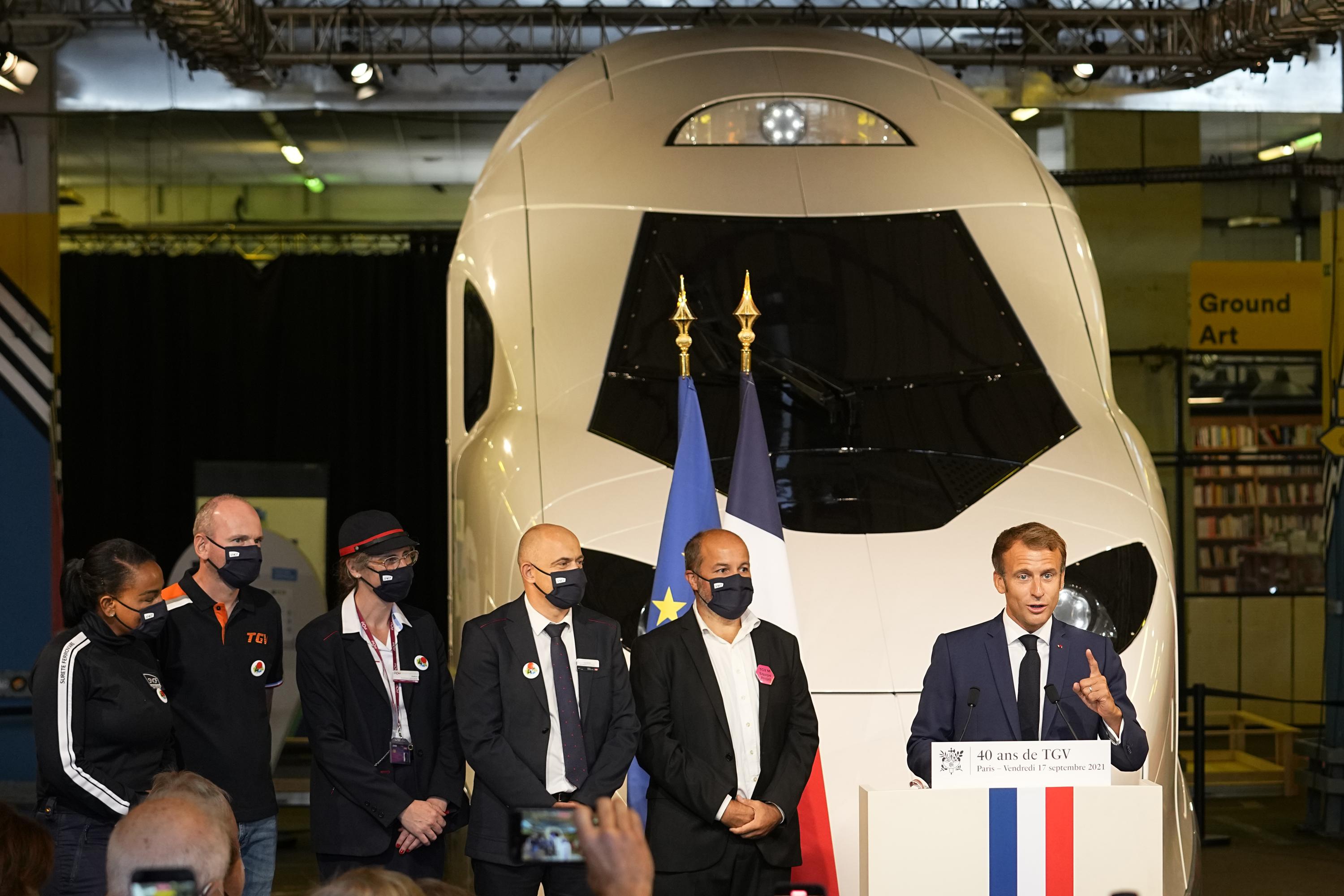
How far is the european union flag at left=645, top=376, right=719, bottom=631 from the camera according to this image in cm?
512

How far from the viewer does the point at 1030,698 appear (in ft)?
15.1

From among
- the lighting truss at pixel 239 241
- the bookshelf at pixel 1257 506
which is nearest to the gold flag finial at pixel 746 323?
the lighting truss at pixel 239 241

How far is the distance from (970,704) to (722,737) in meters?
0.74

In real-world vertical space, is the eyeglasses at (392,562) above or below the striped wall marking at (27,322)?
below

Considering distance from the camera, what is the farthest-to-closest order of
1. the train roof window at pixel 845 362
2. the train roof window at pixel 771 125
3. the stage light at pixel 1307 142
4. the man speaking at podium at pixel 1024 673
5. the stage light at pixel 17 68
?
the stage light at pixel 1307 142 → the stage light at pixel 17 68 → the train roof window at pixel 771 125 → the train roof window at pixel 845 362 → the man speaking at podium at pixel 1024 673

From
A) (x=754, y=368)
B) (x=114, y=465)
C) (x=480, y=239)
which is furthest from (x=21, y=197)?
(x=754, y=368)

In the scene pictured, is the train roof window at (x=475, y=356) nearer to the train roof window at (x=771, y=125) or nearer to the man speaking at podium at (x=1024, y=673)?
the train roof window at (x=771, y=125)

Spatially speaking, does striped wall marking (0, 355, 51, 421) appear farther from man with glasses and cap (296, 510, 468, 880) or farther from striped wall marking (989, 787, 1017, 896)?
striped wall marking (989, 787, 1017, 896)

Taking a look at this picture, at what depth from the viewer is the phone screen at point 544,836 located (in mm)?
2949

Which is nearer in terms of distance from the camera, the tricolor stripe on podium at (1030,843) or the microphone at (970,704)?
the tricolor stripe on podium at (1030,843)

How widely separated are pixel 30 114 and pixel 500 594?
7939 mm

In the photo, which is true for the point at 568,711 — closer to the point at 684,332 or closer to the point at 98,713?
the point at 98,713

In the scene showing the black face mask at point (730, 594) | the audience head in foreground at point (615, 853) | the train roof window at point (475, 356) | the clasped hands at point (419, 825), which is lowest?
the clasped hands at point (419, 825)

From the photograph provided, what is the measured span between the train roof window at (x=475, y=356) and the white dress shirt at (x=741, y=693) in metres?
2.03
